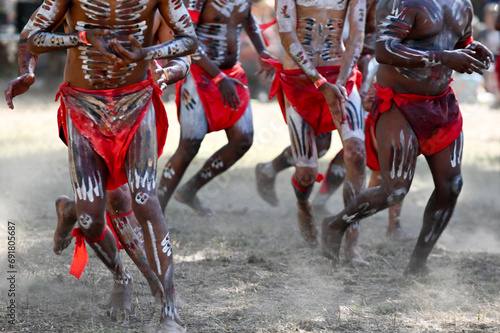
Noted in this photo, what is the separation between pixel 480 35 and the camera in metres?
14.8

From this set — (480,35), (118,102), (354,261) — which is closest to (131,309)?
(118,102)

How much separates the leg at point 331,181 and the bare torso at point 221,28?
1493 mm

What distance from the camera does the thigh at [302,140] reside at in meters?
5.25

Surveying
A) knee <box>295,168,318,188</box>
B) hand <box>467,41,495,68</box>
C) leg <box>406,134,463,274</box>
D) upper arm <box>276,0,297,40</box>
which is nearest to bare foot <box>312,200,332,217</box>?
knee <box>295,168,318,188</box>

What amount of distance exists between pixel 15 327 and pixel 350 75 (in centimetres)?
290

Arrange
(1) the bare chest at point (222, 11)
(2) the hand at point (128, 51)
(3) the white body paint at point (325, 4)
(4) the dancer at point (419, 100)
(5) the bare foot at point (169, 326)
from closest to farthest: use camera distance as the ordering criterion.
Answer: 1. (2) the hand at point (128, 51)
2. (5) the bare foot at point (169, 326)
3. (4) the dancer at point (419, 100)
4. (3) the white body paint at point (325, 4)
5. (1) the bare chest at point (222, 11)

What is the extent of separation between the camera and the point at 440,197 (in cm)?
465

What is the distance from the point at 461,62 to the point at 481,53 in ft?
1.13

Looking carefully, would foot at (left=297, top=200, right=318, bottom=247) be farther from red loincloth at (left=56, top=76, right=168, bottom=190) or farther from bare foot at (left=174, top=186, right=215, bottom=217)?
red loincloth at (left=56, top=76, right=168, bottom=190)

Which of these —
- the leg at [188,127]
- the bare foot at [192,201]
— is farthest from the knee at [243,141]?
the bare foot at [192,201]

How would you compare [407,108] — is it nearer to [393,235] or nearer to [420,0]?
[420,0]

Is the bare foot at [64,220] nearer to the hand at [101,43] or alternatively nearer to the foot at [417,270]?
the hand at [101,43]

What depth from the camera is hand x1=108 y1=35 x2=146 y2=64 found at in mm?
3357

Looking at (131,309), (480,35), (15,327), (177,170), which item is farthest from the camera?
(480,35)
